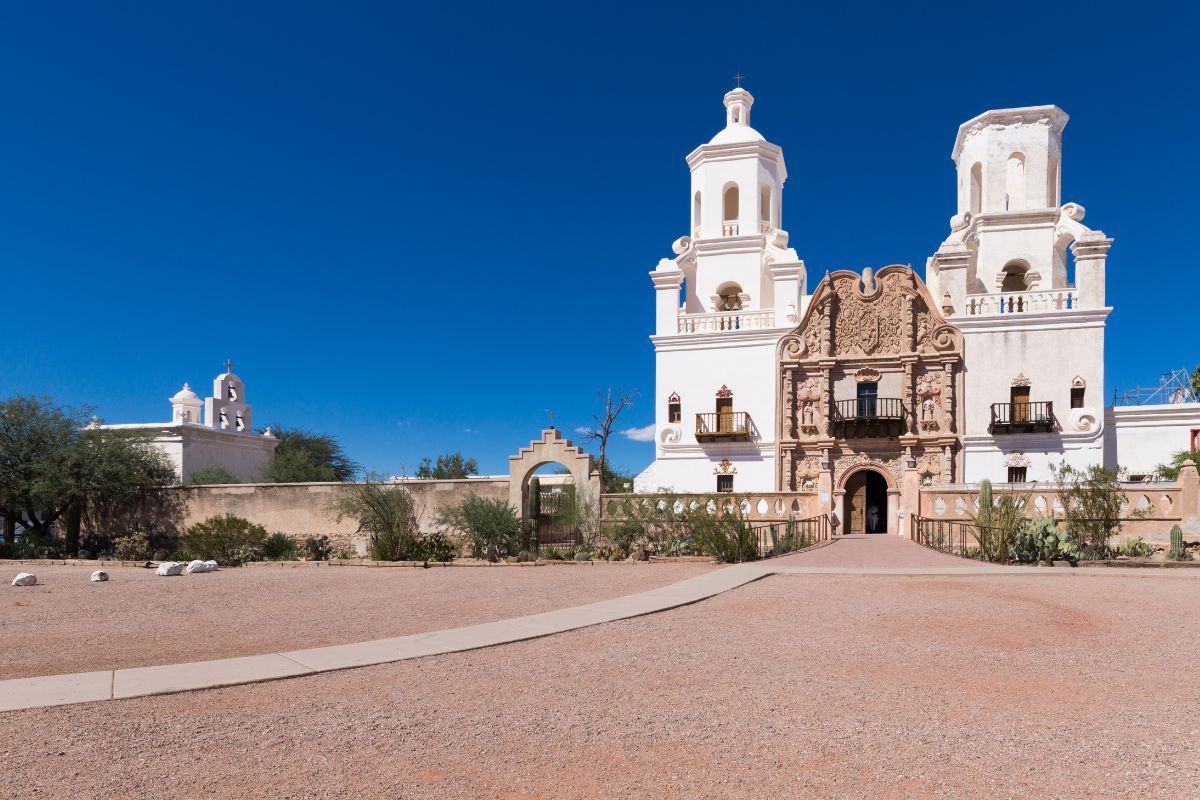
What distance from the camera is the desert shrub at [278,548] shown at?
24.7 m

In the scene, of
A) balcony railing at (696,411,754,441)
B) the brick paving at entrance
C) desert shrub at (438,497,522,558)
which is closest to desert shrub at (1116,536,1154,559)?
the brick paving at entrance

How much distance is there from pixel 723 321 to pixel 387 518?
712 inches

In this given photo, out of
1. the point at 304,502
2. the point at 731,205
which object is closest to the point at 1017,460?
the point at 731,205

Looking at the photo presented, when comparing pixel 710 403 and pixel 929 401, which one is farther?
pixel 710 403

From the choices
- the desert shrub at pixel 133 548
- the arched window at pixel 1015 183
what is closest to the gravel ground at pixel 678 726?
the desert shrub at pixel 133 548

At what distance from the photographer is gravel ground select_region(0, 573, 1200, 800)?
15.6 feet

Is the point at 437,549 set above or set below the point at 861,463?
below

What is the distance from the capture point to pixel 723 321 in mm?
34594

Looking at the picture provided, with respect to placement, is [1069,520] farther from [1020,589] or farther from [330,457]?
[330,457]

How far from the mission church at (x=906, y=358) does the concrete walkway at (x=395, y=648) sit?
40.8ft

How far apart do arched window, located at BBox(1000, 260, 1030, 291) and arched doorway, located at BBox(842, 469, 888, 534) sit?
34.9ft

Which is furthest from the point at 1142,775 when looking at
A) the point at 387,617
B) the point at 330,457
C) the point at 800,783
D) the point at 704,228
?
the point at 330,457

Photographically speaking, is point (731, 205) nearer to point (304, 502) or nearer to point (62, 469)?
point (304, 502)

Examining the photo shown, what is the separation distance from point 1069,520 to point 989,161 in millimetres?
20763
